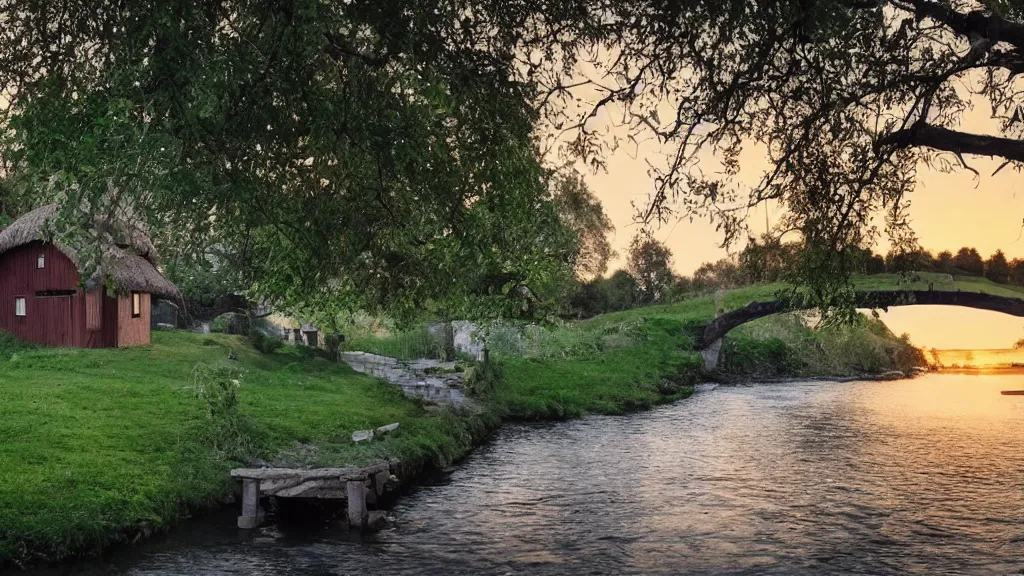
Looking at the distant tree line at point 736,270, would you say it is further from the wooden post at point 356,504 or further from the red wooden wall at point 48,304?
the red wooden wall at point 48,304

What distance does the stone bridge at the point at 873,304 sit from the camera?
17.7m

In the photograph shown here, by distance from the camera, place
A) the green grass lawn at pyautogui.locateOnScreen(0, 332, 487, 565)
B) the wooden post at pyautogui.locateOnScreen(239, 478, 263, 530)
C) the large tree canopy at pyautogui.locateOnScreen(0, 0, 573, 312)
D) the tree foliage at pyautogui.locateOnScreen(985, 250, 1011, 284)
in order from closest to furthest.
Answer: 1. the large tree canopy at pyautogui.locateOnScreen(0, 0, 573, 312)
2. the green grass lawn at pyautogui.locateOnScreen(0, 332, 487, 565)
3. the wooden post at pyautogui.locateOnScreen(239, 478, 263, 530)
4. the tree foliage at pyautogui.locateOnScreen(985, 250, 1011, 284)

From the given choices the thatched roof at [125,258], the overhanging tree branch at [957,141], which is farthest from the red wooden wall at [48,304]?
the overhanging tree branch at [957,141]

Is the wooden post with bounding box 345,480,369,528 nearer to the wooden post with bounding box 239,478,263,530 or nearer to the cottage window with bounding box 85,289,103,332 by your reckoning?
the wooden post with bounding box 239,478,263,530

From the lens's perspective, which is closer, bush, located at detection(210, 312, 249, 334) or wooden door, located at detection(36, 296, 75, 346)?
wooden door, located at detection(36, 296, 75, 346)

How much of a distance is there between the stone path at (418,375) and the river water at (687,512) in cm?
475

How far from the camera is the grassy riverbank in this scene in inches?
645

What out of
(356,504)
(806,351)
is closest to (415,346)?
(806,351)

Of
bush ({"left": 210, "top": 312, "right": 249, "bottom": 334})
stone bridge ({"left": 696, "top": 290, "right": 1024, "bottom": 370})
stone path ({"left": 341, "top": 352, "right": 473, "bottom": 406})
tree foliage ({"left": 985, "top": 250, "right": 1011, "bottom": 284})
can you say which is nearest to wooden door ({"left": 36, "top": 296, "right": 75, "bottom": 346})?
bush ({"left": 210, "top": 312, "right": 249, "bottom": 334})

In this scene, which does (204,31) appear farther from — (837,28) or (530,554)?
(530,554)

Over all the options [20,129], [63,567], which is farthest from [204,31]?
[63,567]

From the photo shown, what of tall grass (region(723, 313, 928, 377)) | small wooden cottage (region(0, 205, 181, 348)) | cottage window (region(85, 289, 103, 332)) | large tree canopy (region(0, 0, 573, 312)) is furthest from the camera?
tall grass (region(723, 313, 928, 377))

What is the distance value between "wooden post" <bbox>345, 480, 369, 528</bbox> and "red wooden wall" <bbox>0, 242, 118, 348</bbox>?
25.2 m

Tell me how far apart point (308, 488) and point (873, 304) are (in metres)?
11.6
